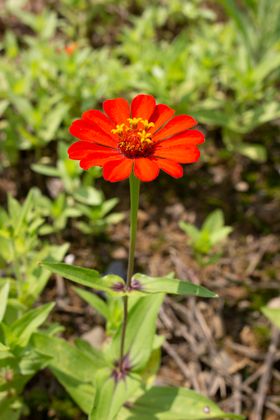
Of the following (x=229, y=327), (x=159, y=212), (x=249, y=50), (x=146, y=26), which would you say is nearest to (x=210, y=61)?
(x=249, y=50)

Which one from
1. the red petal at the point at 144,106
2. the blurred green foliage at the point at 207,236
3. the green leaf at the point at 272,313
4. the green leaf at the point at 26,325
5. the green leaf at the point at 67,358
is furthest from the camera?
the blurred green foliage at the point at 207,236

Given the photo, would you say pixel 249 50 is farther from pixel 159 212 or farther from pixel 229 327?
pixel 229 327

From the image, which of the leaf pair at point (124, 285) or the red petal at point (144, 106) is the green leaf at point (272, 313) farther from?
the red petal at point (144, 106)

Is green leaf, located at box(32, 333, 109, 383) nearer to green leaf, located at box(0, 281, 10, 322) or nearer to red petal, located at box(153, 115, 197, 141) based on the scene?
green leaf, located at box(0, 281, 10, 322)

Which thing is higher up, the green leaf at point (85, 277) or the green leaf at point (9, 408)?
the green leaf at point (85, 277)

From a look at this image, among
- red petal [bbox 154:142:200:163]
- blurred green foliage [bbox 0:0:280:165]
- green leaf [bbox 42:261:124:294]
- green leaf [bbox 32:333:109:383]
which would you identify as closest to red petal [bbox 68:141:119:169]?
red petal [bbox 154:142:200:163]

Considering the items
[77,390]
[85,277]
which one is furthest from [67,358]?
[85,277]

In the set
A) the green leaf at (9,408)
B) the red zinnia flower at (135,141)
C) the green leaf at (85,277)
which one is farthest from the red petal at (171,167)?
the green leaf at (9,408)
